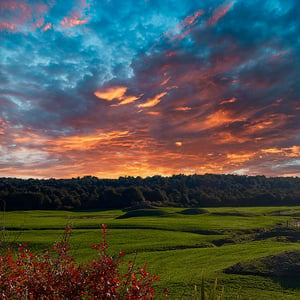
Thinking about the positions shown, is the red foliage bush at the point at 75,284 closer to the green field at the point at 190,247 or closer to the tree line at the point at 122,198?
the green field at the point at 190,247

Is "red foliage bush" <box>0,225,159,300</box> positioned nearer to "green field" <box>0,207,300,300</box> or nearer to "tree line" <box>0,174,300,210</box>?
"green field" <box>0,207,300,300</box>

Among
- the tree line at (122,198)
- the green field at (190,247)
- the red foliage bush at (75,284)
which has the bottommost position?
the green field at (190,247)

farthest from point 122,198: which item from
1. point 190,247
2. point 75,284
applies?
point 75,284

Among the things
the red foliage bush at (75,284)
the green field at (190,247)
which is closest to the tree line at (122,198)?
the green field at (190,247)

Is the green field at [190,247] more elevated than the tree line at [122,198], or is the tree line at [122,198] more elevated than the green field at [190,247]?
the tree line at [122,198]

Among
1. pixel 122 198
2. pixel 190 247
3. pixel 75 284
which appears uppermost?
pixel 122 198

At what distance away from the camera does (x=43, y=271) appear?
8.41 meters

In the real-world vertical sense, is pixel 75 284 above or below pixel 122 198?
below

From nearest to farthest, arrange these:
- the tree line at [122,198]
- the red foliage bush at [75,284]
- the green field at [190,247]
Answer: the red foliage bush at [75,284]
the green field at [190,247]
the tree line at [122,198]

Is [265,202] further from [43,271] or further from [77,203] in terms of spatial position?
[43,271]

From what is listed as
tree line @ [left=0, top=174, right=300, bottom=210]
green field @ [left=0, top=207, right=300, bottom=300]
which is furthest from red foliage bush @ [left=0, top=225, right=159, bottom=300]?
tree line @ [left=0, top=174, right=300, bottom=210]

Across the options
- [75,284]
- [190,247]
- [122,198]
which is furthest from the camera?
[122,198]

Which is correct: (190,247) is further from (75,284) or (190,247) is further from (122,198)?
(122,198)

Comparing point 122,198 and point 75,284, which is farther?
point 122,198
